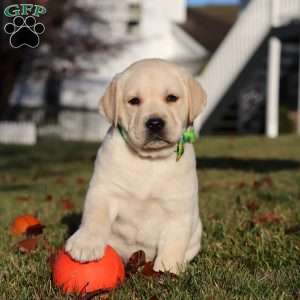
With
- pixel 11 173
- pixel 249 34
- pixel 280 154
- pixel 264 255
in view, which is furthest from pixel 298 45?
pixel 264 255

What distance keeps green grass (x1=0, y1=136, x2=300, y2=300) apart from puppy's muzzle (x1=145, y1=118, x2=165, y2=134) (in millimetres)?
784

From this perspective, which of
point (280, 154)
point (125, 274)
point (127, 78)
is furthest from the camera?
point (280, 154)

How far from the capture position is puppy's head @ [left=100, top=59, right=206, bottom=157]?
347 centimetres

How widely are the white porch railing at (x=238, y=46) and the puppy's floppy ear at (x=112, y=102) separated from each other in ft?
49.9

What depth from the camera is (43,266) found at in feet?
11.4

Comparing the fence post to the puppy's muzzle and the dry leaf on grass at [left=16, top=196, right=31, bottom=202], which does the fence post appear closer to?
the dry leaf on grass at [left=16, top=196, right=31, bottom=202]

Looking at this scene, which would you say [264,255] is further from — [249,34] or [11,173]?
[249,34]

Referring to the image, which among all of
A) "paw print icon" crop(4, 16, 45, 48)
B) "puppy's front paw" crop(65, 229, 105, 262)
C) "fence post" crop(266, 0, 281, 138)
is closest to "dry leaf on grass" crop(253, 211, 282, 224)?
"puppy's front paw" crop(65, 229, 105, 262)

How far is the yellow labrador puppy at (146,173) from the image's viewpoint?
3381mm

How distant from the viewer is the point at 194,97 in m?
3.69

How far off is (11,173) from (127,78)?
702 centimetres

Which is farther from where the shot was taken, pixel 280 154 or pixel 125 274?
pixel 280 154

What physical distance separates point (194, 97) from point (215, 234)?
120 centimetres

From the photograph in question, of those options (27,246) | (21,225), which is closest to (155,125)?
(27,246)
